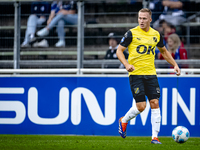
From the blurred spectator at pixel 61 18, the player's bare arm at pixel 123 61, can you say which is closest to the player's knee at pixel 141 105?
the player's bare arm at pixel 123 61

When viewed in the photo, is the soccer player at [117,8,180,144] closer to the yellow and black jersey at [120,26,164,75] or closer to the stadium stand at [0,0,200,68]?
the yellow and black jersey at [120,26,164,75]

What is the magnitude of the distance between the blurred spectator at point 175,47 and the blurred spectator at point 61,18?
1.88 m

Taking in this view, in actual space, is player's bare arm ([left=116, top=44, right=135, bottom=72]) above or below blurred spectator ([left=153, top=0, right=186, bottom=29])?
below

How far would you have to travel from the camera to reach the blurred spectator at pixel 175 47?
6.48 m

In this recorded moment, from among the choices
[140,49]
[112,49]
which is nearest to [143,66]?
[140,49]

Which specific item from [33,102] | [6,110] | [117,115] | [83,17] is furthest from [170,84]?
[6,110]

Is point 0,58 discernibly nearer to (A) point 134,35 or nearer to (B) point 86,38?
(B) point 86,38

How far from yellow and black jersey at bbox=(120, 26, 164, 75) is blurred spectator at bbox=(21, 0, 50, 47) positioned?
2505 mm

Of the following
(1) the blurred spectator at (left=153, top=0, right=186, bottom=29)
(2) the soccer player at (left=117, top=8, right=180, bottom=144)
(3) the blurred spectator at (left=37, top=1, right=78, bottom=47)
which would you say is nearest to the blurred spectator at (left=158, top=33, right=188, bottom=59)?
(1) the blurred spectator at (left=153, top=0, right=186, bottom=29)

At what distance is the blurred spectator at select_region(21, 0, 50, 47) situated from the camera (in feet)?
22.3

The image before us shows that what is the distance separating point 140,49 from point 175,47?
1831mm

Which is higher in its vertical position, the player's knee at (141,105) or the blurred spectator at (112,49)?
the blurred spectator at (112,49)

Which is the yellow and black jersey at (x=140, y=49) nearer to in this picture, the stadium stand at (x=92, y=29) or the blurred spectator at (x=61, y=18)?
the stadium stand at (x=92, y=29)

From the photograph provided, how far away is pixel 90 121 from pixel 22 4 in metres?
2.74
